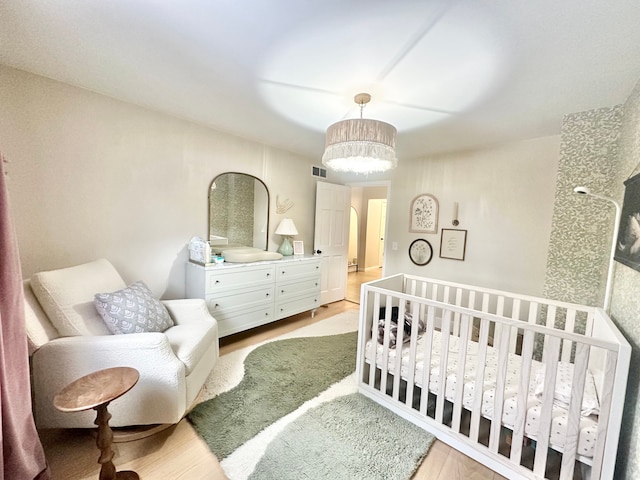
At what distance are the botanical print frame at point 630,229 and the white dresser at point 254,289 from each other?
276cm

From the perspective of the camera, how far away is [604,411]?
118 centimetres

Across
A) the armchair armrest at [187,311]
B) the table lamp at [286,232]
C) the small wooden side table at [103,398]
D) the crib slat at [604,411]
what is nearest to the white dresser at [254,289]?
the table lamp at [286,232]

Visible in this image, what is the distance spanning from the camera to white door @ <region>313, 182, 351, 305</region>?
4027 mm

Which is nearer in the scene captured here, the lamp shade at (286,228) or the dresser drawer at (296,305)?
the dresser drawer at (296,305)

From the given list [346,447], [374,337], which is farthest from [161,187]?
[346,447]

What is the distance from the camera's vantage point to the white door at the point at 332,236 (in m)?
4.03

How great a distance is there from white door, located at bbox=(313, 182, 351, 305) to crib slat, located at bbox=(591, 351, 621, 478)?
3.07 meters

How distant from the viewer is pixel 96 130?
2.16 meters

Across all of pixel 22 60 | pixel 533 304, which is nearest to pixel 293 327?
pixel 533 304

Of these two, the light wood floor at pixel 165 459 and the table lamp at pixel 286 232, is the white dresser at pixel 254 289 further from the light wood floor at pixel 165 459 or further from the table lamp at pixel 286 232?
the light wood floor at pixel 165 459

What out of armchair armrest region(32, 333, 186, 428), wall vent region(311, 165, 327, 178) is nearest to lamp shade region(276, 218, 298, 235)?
wall vent region(311, 165, 327, 178)

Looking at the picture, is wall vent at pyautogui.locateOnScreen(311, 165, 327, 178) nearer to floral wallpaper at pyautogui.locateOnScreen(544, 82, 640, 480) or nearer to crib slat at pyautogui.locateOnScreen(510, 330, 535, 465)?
floral wallpaper at pyautogui.locateOnScreen(544, 82, 640, 480)

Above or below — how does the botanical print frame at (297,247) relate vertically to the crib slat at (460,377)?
above

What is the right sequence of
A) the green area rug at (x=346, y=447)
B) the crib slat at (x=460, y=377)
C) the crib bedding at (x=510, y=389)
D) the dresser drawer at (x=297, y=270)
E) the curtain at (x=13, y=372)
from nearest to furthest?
the curtain at (x=13, y=372), the crib bedding at (x=510, y=389), the green area rug at (x=346, y=447), the crib slat at (x=460, y=377), the dresser drawer at (x=297, y=270)
